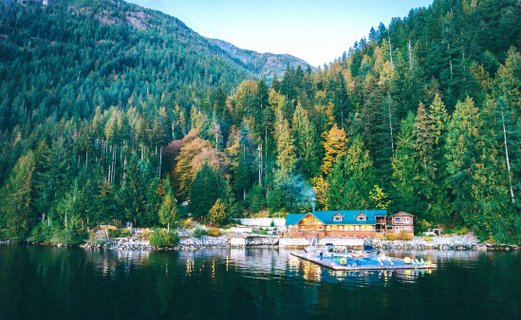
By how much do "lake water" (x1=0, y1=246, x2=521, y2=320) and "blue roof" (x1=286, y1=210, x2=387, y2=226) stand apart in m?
25.0

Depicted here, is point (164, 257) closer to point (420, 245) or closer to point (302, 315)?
point (302, 315)

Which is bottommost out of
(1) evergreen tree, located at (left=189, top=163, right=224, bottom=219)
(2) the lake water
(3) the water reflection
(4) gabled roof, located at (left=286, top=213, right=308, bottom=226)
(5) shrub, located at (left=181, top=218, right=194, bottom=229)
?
(3) the water reflection

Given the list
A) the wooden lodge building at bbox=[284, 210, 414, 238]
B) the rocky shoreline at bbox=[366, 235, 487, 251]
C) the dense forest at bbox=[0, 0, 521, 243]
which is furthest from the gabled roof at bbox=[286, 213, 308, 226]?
the rocky shoreline at bbox=[366, 235, 487, 251]

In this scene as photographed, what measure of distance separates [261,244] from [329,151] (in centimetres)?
2953

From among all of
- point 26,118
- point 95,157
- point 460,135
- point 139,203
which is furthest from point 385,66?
point 26,118

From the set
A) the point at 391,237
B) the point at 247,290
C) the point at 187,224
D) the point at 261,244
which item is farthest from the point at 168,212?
the point at 247,290

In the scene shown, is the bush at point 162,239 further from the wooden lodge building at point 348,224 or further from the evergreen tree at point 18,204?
the evergreen tree at point 18,204

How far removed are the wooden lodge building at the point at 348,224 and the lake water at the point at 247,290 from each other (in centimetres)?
2285

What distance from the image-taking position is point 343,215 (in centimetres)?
7481

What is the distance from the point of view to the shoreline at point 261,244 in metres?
63.3

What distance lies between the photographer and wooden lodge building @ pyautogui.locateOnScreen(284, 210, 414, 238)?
7144cm

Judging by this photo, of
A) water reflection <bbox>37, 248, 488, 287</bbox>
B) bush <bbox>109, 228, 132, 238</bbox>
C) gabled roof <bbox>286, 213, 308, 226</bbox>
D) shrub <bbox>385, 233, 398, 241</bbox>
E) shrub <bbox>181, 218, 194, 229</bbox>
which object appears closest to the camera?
water reflection <bbox>37, 248, 488, 287</bbox>

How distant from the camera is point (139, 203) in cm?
7675

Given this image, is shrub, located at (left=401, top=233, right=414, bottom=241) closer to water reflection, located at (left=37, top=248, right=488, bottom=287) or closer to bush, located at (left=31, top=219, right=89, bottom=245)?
water reflection, located at (left=37, top=248, right=488, bottom=287)
